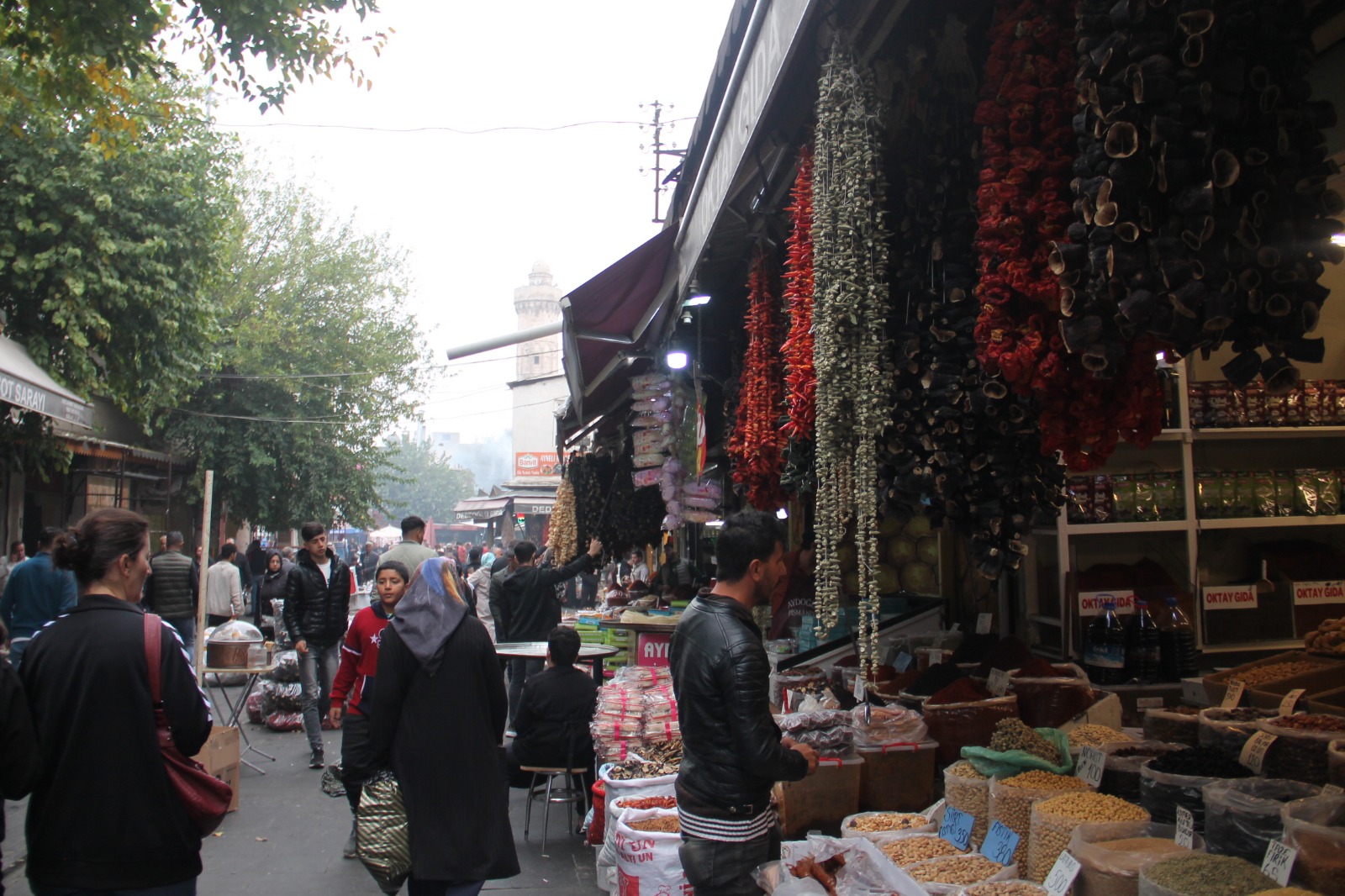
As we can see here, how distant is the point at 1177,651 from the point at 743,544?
250cm

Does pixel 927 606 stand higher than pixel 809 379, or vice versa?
pixel 809 379

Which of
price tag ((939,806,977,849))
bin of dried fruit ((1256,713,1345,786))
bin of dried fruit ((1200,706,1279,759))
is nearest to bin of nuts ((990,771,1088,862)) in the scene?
price tag ((939,806,977,849))

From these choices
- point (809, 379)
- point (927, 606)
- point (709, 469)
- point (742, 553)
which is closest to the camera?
point (742, 553)

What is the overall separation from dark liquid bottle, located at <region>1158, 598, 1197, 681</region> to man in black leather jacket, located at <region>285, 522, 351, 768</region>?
5.44 meters

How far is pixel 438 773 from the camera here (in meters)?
3.10

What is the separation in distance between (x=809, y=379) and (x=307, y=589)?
17.1ft

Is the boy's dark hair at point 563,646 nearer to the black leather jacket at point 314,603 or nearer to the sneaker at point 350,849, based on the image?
the sneaker at point 350,849

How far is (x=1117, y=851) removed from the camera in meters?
2.30

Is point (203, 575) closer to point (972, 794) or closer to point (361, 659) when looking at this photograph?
point (361, 659)

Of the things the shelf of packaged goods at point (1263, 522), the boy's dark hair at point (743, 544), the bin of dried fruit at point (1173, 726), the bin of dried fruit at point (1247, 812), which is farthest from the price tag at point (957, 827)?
the shelf of packaged goods at point (1263, 522)

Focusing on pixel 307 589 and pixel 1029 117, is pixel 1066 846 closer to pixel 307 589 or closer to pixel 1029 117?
pixel 1029 117

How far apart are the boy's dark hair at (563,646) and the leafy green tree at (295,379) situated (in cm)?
1603

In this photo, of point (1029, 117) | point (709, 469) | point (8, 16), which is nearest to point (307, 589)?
point (709, 469)

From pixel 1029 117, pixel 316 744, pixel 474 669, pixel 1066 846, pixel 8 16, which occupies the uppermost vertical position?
pixel 8 16
